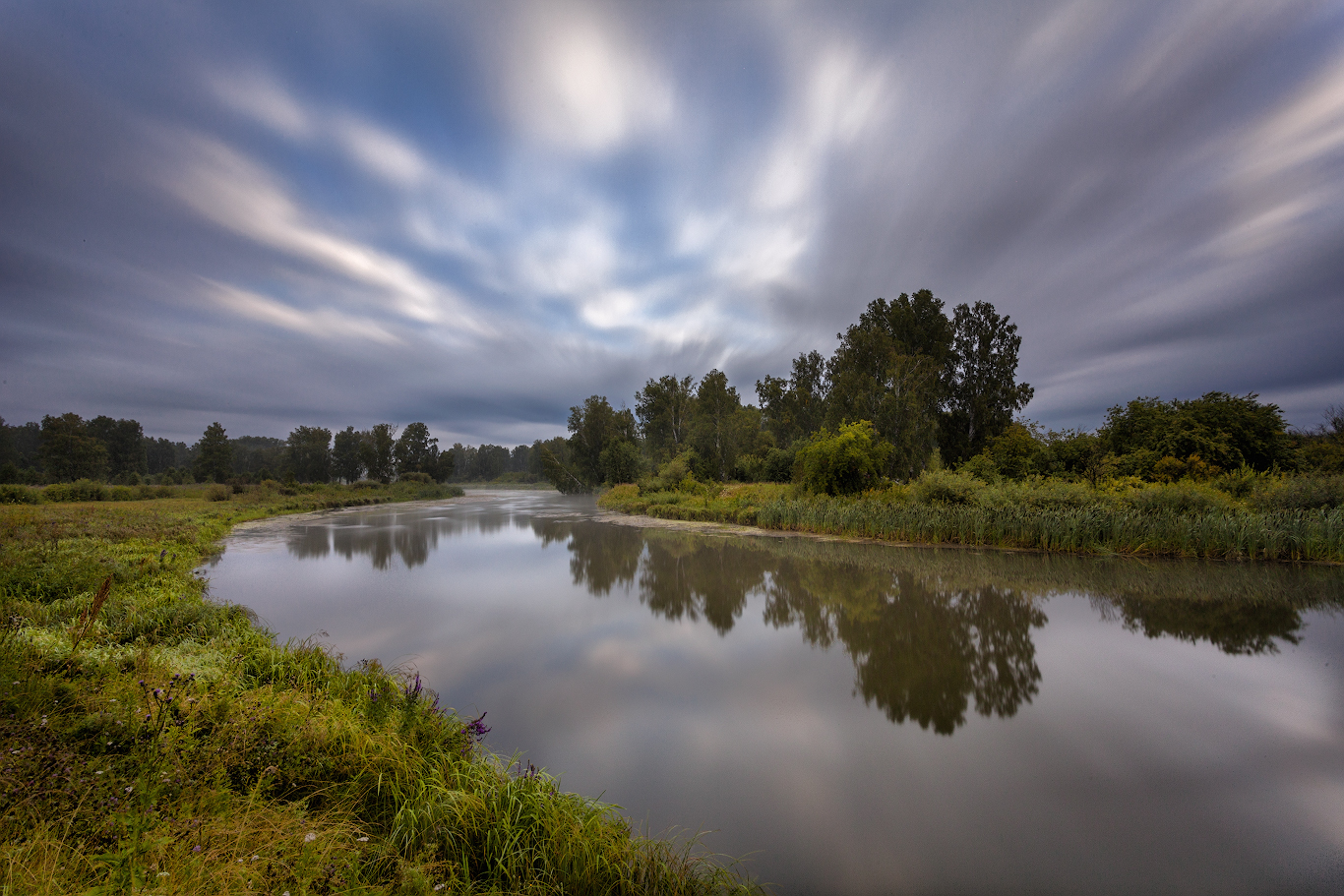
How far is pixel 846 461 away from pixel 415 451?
66.8m

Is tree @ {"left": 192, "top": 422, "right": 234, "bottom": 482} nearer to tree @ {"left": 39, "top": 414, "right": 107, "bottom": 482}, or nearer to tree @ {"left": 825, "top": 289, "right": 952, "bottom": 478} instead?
tree @ {"left": 39, "top": 414, "right": 107, "bottom": 482}

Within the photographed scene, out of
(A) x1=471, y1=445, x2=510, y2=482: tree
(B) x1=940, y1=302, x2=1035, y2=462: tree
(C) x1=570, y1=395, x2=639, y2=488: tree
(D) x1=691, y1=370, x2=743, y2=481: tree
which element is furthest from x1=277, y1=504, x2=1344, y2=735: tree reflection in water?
(A) x1=471, y1=445, x2=510, y2=482: tree

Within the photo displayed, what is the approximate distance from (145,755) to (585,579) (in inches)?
369

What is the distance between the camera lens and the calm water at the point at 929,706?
10.3 ft

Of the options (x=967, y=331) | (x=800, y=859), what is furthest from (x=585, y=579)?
(x=967, y=331)

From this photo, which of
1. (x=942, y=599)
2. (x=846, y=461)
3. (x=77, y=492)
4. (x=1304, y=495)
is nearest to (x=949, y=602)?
(x=942, y=599)

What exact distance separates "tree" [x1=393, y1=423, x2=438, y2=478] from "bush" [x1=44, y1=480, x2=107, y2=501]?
121ft

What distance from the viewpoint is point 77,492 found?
28.5m

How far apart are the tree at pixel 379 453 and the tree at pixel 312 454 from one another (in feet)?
25.3

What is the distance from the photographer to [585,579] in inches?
464

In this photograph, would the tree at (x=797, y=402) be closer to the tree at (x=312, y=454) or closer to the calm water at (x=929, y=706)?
the calm water at (x=929, y=706)

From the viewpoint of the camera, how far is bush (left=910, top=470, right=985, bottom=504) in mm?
15516

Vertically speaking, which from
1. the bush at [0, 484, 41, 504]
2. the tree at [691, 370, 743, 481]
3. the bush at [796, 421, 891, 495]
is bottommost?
the bush at [0, 484, 41, 504]

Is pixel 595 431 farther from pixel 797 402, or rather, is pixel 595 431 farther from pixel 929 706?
pixel 929 706
